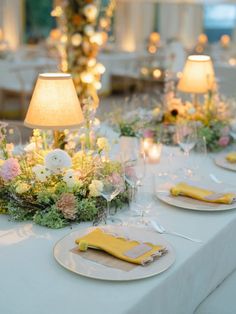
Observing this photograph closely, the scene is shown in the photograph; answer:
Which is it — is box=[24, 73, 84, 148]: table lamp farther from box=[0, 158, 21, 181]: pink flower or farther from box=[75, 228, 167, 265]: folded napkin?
box=[75, 228, 167, 265]: folded napkin

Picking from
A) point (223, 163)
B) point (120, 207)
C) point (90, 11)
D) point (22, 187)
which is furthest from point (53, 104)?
point (90, 11)

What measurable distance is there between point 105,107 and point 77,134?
6103mm

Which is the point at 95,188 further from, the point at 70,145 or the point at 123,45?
the point at 123,45

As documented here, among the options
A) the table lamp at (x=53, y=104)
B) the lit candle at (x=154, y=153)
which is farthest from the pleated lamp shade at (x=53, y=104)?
the lit candle at (x=154, y=153)

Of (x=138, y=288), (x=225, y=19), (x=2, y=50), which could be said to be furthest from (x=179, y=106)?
(x=225, y=19)

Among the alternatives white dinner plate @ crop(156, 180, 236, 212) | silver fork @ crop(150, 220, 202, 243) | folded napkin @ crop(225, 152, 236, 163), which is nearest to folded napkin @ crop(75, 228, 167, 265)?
silver fork @ crop(150, 220, 202, 243)

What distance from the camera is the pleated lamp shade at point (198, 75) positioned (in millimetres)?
3365

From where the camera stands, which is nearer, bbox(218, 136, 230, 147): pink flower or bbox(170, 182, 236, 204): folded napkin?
bbox(170, 182, 236, 204): folded napkin

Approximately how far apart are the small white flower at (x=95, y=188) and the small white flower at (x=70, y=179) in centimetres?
8

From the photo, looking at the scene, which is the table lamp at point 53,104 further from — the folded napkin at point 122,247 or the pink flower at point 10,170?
the folded napkin at point 122,247

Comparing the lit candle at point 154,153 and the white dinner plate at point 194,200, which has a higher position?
the lit candle at point 154,153

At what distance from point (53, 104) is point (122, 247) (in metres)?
0.78

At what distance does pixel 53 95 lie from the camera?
228 cm

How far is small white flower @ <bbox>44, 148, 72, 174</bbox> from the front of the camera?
212cm
